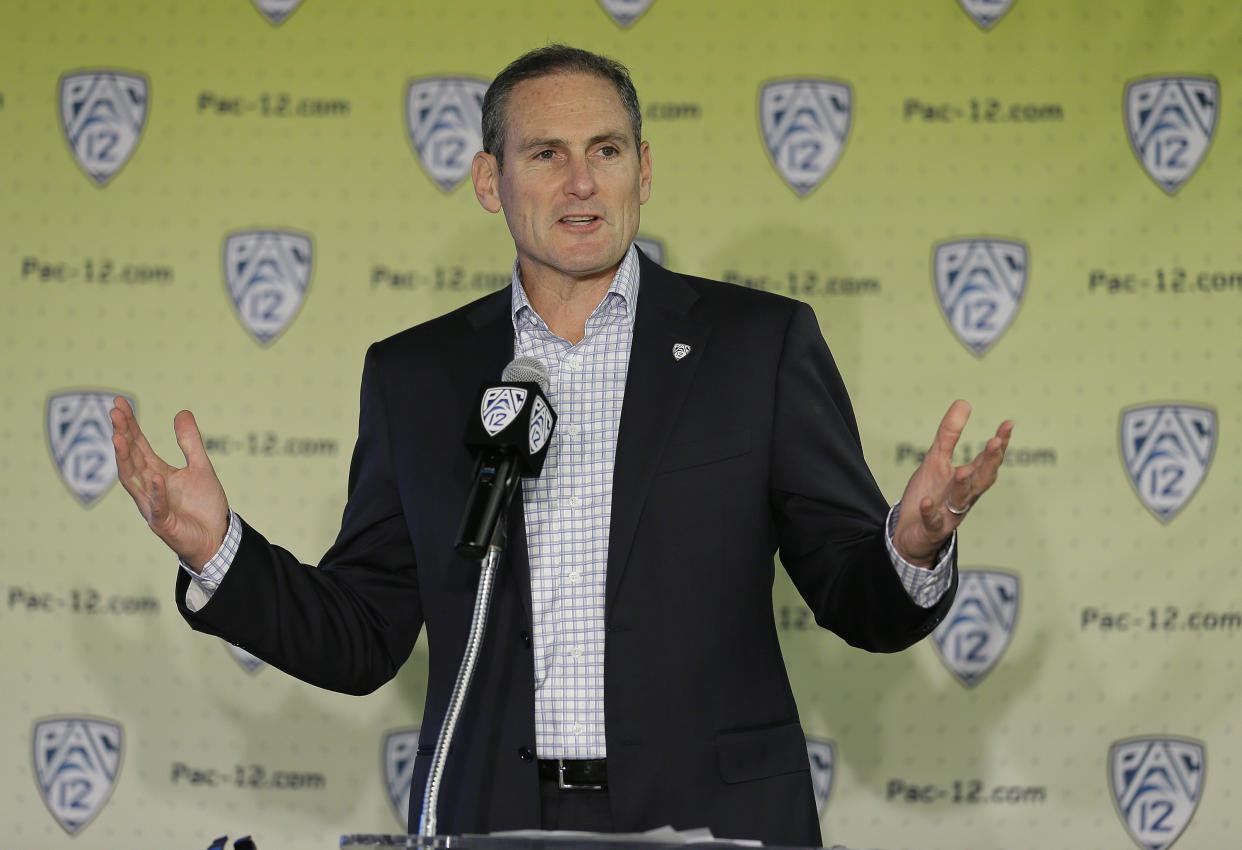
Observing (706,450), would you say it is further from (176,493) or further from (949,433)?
(176,493)

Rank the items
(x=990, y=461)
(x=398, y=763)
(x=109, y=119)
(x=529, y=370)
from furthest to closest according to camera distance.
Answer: (x=109, y=119) → (x=398, y=763) → (x=529, y=370) → (x=990, y=461)

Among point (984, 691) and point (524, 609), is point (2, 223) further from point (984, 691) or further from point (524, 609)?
point (984, 691)

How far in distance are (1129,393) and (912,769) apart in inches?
42.2

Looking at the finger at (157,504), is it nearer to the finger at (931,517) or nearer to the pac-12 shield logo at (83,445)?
the finger at (931,517)

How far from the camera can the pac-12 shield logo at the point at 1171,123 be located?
3121mm

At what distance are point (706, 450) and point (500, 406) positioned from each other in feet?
1.62

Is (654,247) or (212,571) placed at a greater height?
(654,247)

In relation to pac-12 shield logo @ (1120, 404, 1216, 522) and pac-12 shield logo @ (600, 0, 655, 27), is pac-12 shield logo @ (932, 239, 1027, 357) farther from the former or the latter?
pac-12 shield logo @ (600, 0, 655, 27)

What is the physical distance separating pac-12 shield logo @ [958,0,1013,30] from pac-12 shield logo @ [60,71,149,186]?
215 centimetres

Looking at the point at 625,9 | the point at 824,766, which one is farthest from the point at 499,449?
the point at 625,9

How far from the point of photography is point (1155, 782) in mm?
3041

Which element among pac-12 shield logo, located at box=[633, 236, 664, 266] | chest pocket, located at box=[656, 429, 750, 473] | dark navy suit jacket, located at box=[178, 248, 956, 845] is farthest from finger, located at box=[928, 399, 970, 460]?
pac-12 shield logo, located at box=[633, 236, 664, 266]

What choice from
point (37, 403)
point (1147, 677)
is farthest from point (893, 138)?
point (37, 403)

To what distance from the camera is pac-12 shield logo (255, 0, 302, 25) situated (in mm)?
3305
